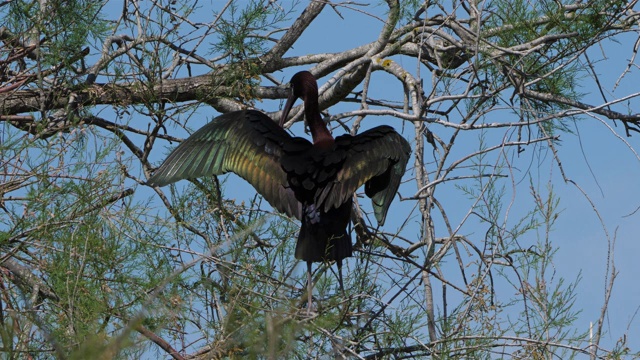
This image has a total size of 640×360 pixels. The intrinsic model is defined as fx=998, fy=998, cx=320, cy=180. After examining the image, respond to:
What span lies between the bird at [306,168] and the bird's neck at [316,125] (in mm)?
25

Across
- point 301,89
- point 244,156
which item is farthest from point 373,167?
point 301,89

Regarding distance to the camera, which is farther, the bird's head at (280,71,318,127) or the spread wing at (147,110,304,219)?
the bird's head at (280,71,318,127)

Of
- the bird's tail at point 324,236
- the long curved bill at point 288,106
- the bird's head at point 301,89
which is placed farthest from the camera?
the long curved bill at point 288,106

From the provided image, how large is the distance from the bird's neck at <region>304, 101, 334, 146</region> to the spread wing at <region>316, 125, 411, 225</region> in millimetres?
335

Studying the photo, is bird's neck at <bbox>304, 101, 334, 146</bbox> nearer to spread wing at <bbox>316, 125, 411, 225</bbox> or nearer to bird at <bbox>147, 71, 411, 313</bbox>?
bird at <bbox>147, 71, 411, 313</bbox>

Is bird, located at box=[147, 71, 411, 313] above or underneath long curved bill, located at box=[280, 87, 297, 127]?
underneath

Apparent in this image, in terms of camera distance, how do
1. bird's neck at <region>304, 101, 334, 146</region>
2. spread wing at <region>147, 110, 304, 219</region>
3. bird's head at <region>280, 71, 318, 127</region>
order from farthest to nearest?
bird's head at <region>280, 71, 318, 127</region> < bird's neck at <region>304, 101, 334, 146</region> < spread wing at <region>147, 110, 304, 219</region>

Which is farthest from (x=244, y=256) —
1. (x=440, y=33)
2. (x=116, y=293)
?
(x=440, y=33)

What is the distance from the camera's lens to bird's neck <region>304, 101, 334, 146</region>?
4.14 metres

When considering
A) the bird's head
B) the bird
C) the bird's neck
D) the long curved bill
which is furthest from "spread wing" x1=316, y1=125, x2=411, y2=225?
the long curved bill

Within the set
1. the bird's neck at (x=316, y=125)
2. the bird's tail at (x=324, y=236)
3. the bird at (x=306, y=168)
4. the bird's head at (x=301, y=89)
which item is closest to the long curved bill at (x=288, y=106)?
the bird's head at (x=301, y=89)

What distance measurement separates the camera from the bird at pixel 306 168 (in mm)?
3672

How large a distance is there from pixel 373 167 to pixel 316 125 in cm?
64

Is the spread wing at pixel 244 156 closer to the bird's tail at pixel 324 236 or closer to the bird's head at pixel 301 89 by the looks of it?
the bird's tail at pixel 324 236
